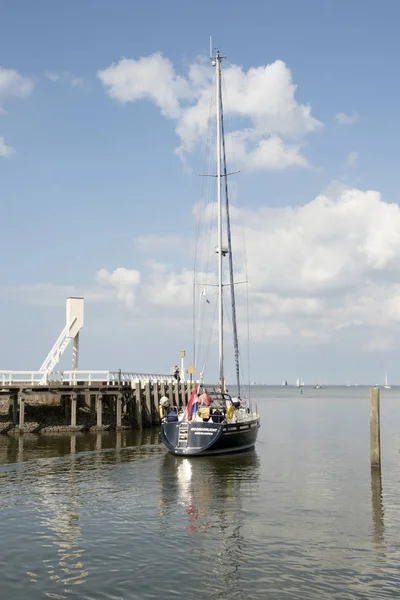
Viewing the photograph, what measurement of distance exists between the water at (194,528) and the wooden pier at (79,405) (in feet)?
34.3

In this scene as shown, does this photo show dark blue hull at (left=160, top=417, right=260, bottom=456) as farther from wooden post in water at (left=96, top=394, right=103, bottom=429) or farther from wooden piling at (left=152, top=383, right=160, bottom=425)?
wooden piling at (left=152, top=383, right=160, bottom=425)

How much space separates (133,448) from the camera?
35.0 meters

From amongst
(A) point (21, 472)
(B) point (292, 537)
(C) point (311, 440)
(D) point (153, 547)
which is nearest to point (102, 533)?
(D) point (153, 547)

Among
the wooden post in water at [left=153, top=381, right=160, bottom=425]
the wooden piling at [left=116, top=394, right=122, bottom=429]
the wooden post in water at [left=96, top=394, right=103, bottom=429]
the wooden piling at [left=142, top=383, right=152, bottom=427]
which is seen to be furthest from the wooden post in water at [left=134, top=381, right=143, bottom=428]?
the wooden post in water at [left=96, top=394, right=103, bottom=429]

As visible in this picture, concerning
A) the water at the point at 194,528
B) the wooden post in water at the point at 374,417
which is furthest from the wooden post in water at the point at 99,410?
the wooden post in water at the point at 374,417

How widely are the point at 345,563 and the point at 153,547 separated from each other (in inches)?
174

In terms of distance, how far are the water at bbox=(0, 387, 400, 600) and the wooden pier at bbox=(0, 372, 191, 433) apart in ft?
34.3

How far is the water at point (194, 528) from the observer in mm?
12617

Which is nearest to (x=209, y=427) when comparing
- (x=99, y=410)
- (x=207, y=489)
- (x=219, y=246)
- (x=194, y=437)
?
(x=194, y=437)

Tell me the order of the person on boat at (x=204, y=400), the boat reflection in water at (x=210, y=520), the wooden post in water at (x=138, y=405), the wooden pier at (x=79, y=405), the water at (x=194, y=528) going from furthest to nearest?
the wooden post in water at (x=138, y=405)
the wooden pier at (x=79, y=405)
the person on boat at (x=204, y=400)
the boat reflection in water at (x=210, y=520)
the water at (x=194, y=528)

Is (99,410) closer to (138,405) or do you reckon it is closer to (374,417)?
(138,405)

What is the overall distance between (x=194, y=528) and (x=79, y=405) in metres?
30.4

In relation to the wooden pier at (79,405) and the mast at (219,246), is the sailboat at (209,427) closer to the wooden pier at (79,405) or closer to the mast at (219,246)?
the mast at (219,246)

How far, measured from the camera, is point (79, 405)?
4609 centimetres
